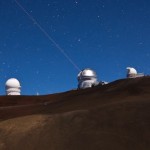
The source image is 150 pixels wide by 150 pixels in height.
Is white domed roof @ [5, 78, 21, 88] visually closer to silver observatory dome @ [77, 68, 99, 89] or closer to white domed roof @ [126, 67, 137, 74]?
silver observatory dome @ [77, 68, 99, 89]

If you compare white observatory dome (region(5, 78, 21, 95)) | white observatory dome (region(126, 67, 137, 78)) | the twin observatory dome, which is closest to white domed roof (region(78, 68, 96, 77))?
the twin observatory dome

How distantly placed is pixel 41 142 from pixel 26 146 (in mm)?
304

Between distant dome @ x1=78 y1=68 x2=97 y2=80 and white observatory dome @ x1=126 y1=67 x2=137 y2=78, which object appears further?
white observatory dome @ x1=126 y1=67 x2=137 y2=78

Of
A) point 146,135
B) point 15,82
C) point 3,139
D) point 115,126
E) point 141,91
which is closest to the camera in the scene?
point 146,135

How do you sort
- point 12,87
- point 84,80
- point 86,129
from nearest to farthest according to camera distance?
point 86,129
point 84,80
point 12,87

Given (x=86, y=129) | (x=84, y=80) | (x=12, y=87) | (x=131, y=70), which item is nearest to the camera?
(x=86, y=129)

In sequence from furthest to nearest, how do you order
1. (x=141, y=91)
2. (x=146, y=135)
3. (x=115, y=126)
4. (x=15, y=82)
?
(x=15, y=82)
(x=141, y=91)
(x=115, y=126)
(x=146, y=135)

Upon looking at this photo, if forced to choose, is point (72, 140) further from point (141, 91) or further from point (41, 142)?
point (141, 91)

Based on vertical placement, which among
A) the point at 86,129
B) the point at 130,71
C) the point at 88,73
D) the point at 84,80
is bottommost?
the point at 86,129

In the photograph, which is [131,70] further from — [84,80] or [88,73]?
[84,80]

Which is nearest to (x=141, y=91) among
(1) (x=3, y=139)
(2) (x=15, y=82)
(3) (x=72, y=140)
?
(3) (x=72, y=140)

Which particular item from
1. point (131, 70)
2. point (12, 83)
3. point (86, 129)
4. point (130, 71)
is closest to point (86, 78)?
point (130, 71)

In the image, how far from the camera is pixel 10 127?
269 inches

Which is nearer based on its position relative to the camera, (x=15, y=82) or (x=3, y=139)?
(x=3, y=139)
